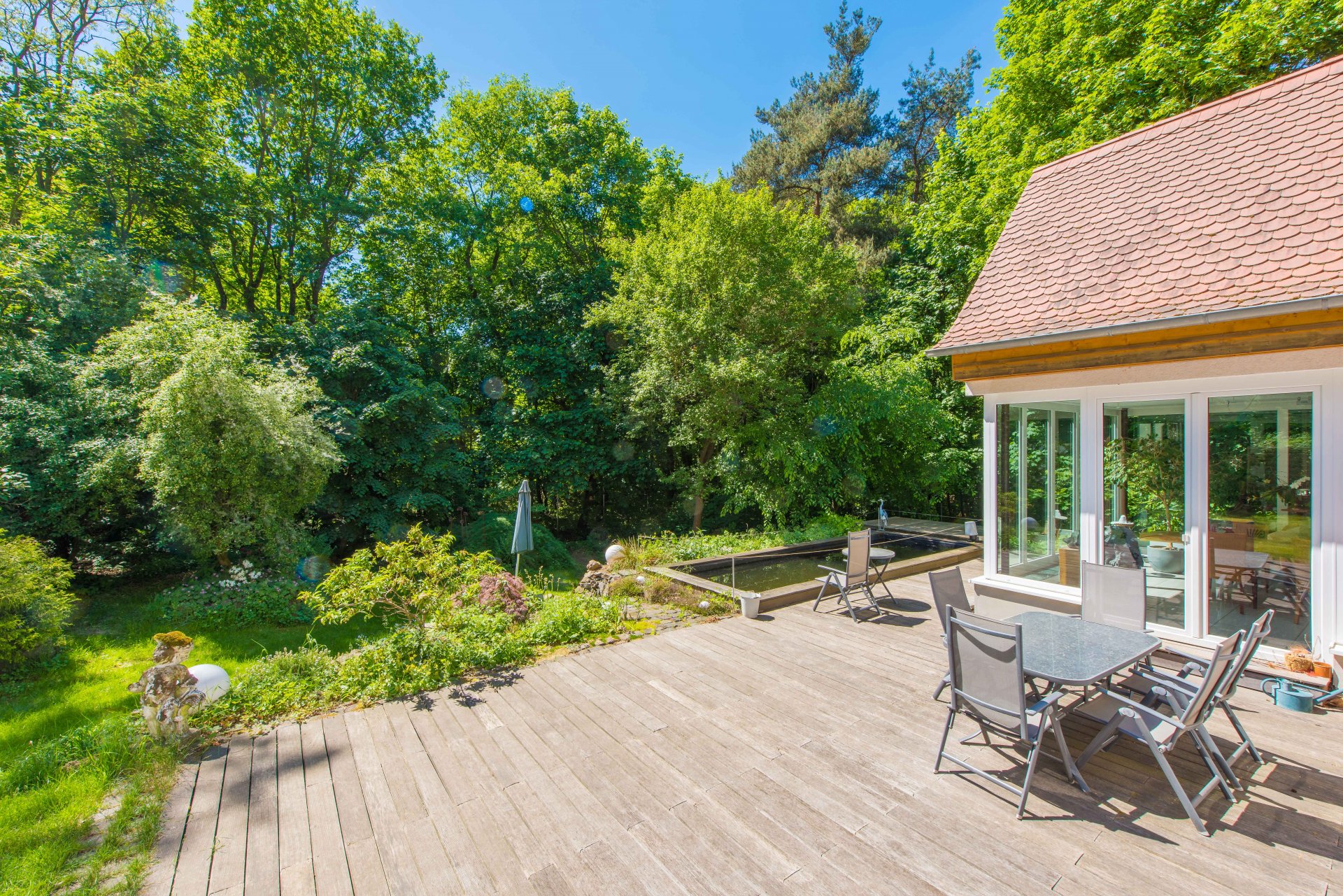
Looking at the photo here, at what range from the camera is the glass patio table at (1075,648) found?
2834 mm

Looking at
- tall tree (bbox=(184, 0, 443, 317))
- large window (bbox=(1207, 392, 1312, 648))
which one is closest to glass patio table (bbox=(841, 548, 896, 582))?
large window (bbox=(1207, 392, 1312, 648))

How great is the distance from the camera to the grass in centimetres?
259

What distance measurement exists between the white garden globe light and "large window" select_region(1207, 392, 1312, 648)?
24.6 feet

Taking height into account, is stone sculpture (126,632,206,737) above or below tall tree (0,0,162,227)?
below

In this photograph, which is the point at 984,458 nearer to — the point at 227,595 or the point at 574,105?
the point at 227,595

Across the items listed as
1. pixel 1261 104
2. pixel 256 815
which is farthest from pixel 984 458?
pixel 256 815

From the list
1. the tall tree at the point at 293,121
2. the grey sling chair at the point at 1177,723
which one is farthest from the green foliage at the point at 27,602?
the grey sling chair at the point at 1177,723

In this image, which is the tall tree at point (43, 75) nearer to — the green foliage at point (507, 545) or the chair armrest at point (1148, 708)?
the green foliage at point (507, 545)

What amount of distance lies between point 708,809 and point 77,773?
3.98 m

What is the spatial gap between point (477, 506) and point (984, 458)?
11.0 metres

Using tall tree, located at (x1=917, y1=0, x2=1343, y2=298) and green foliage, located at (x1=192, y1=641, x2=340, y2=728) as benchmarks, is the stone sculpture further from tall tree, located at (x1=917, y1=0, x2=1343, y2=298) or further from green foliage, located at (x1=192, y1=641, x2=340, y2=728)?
tall tree, located at (x1=917, y1=0, x2=1343, y2=298)

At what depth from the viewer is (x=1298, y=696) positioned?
3.65 meters

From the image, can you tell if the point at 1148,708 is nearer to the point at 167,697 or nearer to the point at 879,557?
the point at 879,557

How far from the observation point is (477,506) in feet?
43.3
